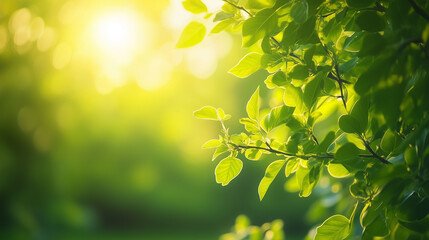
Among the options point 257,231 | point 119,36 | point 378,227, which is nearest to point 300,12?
point 378,227

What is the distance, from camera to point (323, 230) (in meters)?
0.99

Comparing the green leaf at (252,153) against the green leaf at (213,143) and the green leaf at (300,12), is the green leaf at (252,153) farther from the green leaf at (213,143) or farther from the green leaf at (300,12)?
the green leaf at (300,12)

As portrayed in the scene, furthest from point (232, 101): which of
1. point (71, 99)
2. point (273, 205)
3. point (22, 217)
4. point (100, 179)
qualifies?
point (22, 217)

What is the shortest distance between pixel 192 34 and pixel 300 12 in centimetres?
34

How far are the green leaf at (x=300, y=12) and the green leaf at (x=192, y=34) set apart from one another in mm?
302

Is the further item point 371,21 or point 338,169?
point 338,169

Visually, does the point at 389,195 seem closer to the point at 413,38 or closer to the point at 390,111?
the point at 390,111

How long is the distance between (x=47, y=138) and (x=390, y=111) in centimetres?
880

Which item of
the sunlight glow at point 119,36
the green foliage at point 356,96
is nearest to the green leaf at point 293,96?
the green foliage at point 356,96

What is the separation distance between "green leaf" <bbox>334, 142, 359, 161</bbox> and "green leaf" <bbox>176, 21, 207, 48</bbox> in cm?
49

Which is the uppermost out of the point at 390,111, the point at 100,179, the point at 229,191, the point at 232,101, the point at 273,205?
the point at 100,179

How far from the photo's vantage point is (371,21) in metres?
0.81

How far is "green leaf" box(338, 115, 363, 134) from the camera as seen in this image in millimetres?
896

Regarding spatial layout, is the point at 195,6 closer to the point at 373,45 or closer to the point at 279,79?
the point at 279,79
